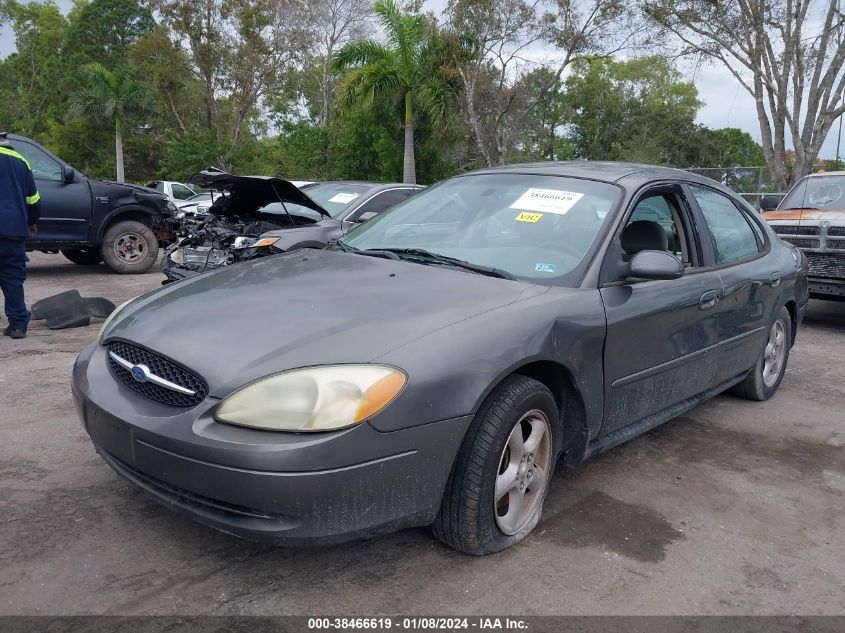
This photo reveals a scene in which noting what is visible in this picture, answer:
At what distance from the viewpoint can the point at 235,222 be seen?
811 cm

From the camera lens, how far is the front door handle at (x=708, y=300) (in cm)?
384

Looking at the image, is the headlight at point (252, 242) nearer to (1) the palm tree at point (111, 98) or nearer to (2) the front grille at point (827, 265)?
(2) the front grille at point (827, 265)

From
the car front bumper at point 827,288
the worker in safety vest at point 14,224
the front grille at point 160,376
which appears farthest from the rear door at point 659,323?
the worker in safety vest at point 14,224

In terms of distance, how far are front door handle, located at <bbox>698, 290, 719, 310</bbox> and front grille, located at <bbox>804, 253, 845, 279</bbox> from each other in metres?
4.49

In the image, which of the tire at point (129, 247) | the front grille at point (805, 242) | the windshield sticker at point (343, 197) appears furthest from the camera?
the tire at point (129, 247)

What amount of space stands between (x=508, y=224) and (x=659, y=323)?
2.87ft

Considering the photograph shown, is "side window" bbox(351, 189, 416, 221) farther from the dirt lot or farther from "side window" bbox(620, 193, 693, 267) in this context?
the dirt lot

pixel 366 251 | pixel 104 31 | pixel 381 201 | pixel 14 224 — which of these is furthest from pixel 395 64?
pixel 104 31

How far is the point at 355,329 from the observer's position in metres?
2.64

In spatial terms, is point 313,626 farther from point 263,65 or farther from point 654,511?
point 263,65

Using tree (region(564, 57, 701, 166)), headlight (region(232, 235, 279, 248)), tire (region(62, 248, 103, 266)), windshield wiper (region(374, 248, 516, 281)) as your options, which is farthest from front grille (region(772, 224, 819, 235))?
tree (region(564, 57, 701, 166))

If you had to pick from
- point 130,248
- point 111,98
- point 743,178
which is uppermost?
point 111,98

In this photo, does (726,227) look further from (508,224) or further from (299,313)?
(299,313)

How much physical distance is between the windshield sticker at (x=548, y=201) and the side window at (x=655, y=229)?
0.30 meters
